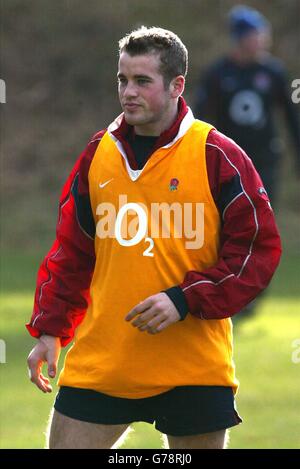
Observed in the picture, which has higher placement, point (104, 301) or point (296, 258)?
point (104, 301)

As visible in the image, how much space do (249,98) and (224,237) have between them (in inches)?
293

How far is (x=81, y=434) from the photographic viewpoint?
537 centimetres

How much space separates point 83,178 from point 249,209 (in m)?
0.71

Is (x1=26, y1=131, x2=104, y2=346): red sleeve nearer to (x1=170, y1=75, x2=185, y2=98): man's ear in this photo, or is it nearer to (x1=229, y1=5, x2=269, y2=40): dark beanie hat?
Result: (x1=170, y1=75, x2=185, y2=98): man's ear

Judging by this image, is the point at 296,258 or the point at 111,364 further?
the point at 296,258

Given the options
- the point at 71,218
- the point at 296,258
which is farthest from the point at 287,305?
the point at 71,218

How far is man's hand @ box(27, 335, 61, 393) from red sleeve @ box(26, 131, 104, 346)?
1.3 inches

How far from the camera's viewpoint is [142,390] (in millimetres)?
5359

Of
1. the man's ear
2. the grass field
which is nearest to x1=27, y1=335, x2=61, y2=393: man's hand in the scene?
the man's ear

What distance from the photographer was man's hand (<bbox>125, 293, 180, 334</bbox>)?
16.8ft

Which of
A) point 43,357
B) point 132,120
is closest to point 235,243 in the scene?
point 132,120

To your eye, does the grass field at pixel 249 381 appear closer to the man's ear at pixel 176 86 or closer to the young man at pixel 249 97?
the young man at pixel 249 97
